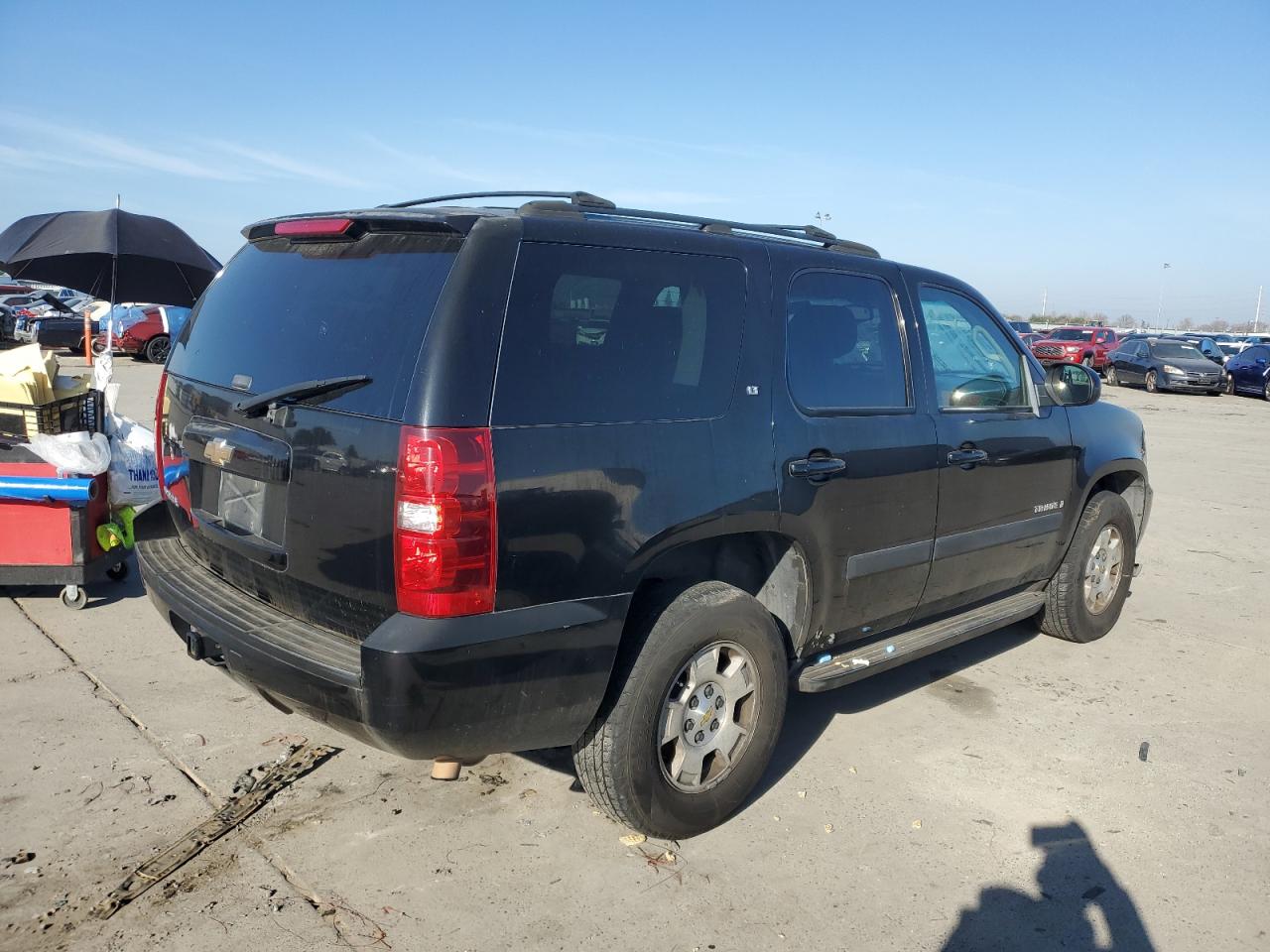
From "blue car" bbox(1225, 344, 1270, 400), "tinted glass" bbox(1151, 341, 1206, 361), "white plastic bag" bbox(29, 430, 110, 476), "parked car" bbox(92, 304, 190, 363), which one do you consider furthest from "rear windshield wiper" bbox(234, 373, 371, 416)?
"blue car" bbox(1225, 344, 1270, 400)

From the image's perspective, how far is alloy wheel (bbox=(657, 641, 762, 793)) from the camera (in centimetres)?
330

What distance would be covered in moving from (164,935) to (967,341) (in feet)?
12.7

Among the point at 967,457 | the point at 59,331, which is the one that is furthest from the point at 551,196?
the point at 59,331

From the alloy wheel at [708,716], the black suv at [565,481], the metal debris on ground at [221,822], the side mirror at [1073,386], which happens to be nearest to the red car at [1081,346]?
the side mirror at [1073,386]

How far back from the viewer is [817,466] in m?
3.57

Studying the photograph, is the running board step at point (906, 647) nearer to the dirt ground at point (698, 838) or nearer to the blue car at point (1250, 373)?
the dirt ground at point (698, 838)

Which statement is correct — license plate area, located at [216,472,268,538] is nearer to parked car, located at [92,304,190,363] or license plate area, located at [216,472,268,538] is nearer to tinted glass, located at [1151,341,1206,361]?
parked car, located at [92,304,190,363]

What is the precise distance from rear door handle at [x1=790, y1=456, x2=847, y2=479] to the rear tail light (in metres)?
1.25

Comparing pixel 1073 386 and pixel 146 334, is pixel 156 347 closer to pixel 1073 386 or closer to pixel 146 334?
pixel 146 334

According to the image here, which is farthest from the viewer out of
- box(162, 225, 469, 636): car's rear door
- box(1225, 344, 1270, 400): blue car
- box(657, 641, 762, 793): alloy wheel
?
box(1225, 344, 1270, 400): blue car

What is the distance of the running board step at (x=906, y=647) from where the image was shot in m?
3.81

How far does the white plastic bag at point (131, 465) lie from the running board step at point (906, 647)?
152 inches

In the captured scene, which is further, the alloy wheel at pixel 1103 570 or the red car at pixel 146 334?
the red car at pixel 146 334

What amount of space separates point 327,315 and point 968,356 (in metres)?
2.90
